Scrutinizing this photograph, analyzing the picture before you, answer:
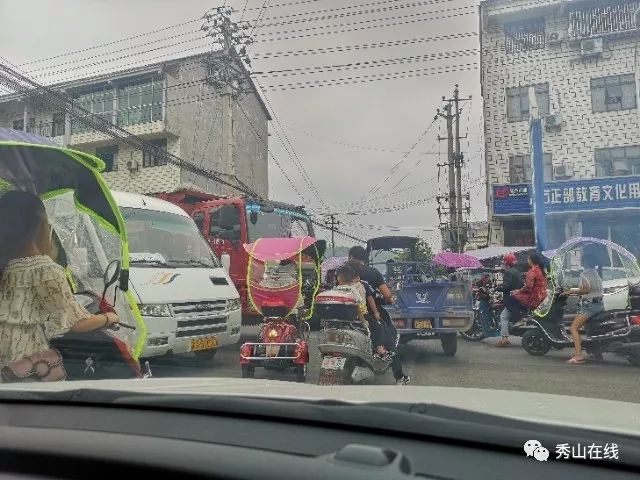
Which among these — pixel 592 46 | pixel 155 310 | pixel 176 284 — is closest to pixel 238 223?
pixel 176 284

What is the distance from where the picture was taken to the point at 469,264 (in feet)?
49.7

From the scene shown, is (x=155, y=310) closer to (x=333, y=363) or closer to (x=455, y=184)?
(x=333, y=363)

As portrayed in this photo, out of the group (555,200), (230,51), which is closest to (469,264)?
(555,200)

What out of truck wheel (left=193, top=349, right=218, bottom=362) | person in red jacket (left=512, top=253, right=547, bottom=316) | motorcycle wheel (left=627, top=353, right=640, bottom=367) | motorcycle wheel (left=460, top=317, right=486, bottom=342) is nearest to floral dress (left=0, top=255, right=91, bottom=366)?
truck wheel (left=193, top=349, right=218, bottom=362)

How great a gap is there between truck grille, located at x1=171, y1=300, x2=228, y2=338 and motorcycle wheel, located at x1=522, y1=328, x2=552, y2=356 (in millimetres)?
4082

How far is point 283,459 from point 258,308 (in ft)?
14.6

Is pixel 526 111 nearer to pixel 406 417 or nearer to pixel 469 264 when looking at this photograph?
pixel 469 264

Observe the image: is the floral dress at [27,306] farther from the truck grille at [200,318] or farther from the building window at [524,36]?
the building window at [524,36]

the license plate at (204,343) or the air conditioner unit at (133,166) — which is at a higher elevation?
the air conditioner unit at (133,166)

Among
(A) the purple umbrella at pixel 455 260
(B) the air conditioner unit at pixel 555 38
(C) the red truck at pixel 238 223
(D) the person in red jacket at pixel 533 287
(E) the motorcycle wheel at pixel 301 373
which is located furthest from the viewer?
(B) the air conditioner unit at pixel 555 38

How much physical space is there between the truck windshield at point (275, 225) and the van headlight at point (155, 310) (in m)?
3.60

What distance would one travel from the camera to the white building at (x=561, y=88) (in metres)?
19.2

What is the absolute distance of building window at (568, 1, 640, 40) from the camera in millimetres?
18672

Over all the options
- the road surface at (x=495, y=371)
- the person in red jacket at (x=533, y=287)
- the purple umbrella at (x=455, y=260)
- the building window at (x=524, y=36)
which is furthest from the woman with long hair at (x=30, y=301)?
the building window at (x=524, y=36)
